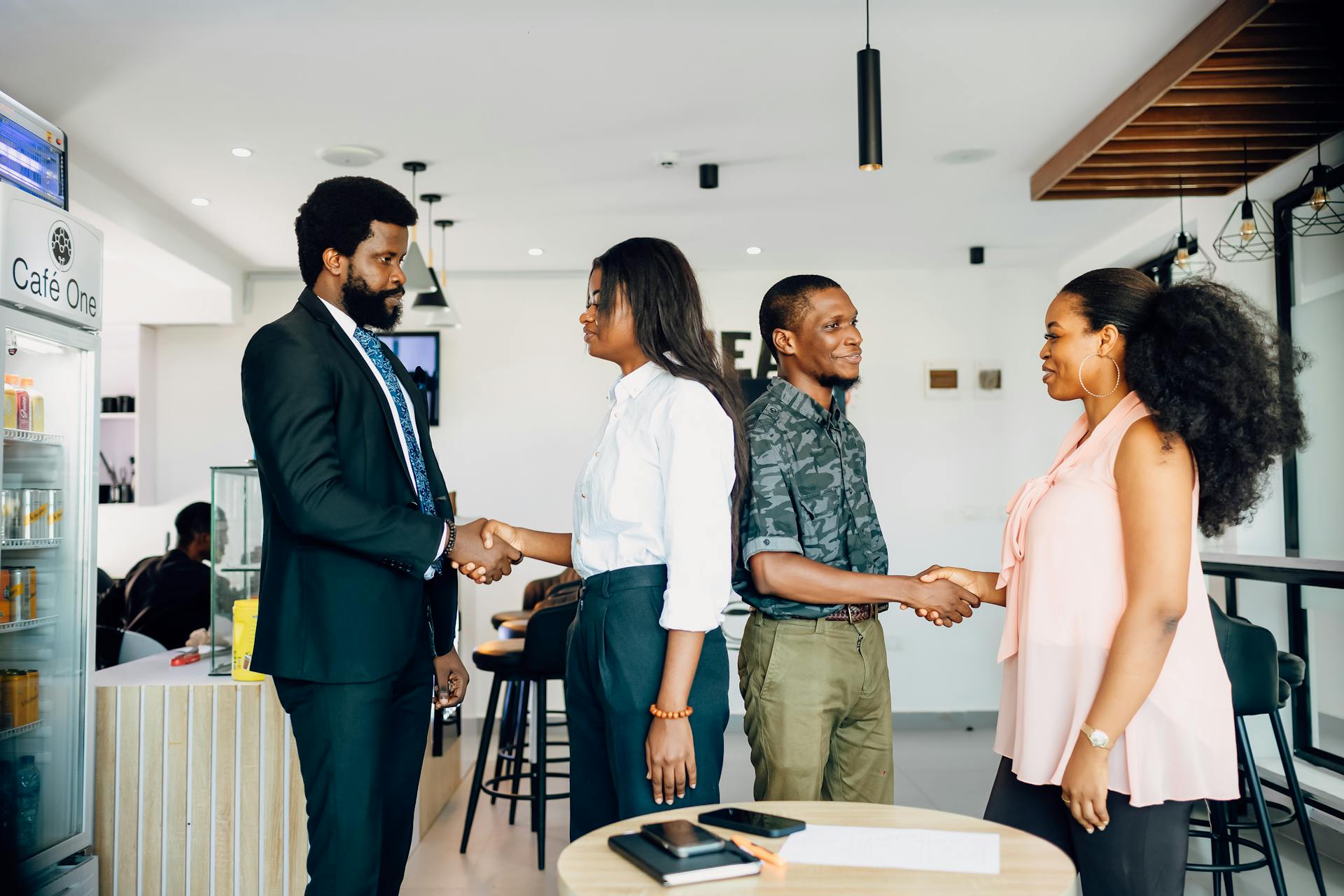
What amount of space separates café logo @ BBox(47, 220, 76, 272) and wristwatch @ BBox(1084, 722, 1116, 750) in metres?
2.67

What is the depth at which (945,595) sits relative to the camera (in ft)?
6.57

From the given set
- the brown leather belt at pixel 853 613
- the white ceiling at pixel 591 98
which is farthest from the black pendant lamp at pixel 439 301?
the brown leather belt at pixel 853 613

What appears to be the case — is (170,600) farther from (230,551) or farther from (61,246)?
(61,246)

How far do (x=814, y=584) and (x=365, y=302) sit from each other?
1002mm

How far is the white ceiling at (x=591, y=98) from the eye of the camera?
3.01m

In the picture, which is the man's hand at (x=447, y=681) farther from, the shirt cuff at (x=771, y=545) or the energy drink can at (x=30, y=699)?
the energy drink can at (x=30, y=699)

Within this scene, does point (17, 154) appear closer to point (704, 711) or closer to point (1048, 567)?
point (704, 711)

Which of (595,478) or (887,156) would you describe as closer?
(595,478)

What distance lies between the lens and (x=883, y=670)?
204 cm

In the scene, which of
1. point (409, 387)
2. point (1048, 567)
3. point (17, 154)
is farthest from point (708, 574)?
point (17, 154)

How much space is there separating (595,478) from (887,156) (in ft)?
9.73

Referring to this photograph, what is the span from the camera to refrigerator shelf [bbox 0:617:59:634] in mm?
2619

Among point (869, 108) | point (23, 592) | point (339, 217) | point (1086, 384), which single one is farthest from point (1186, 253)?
point (23, 592)

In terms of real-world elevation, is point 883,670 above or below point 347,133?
below
